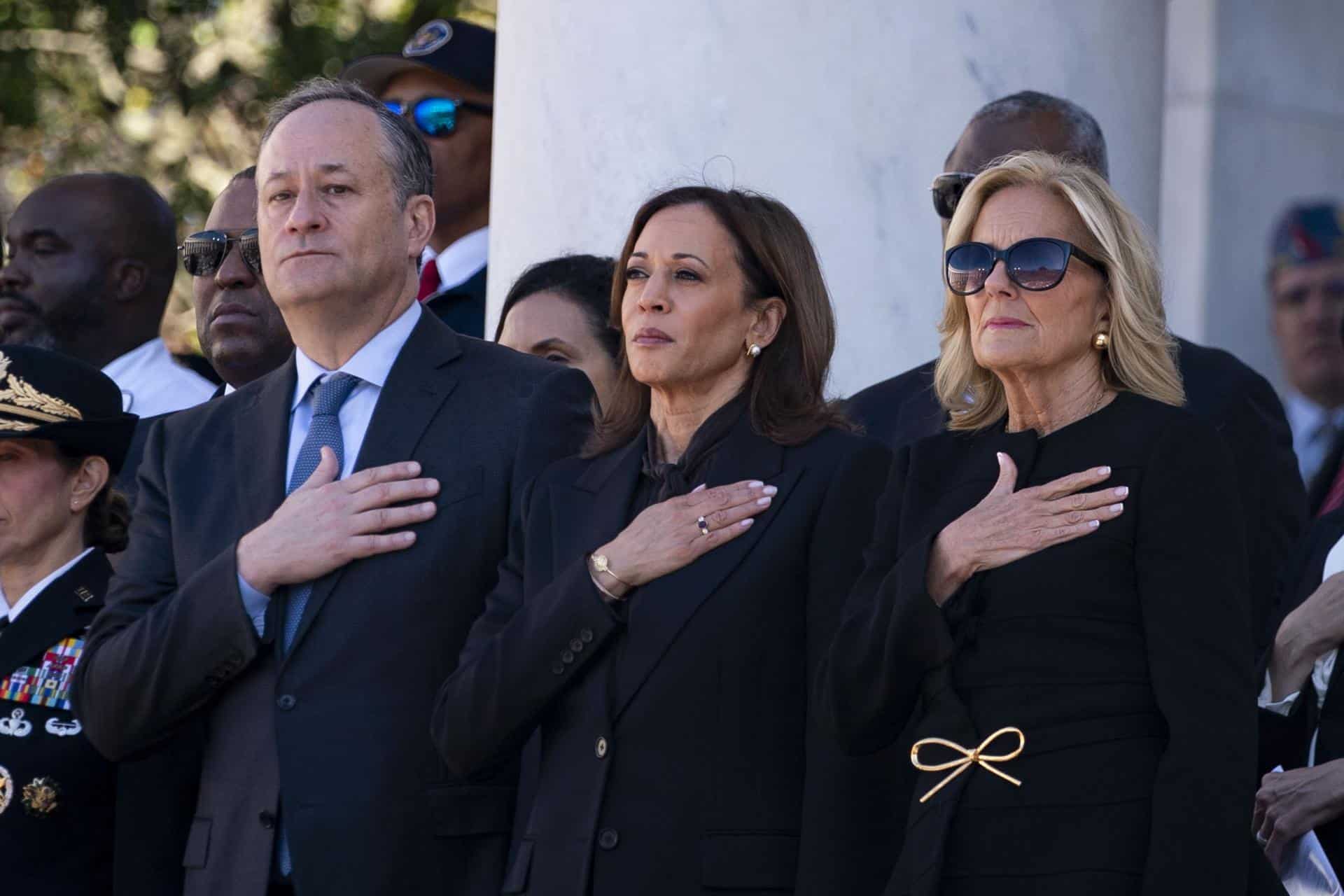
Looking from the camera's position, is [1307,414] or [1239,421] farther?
[1307,414]

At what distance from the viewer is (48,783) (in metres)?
4.79

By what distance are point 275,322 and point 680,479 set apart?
7.07 feet

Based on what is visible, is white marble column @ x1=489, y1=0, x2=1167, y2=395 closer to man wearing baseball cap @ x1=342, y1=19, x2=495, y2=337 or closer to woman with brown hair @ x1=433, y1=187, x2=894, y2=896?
man wearing baseball cap @ x1=342, y1=19, x2=495, y2=337

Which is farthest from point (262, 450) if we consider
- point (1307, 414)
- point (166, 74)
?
point (166, 74)

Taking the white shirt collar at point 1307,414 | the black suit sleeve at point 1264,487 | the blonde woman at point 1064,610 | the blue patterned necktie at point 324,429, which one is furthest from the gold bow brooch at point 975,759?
the white shirt collar at point 1307,414

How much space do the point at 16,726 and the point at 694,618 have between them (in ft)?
5.73

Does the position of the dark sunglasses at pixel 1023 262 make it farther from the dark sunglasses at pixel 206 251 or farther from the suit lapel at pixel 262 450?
the dark sunglasses at pixel 206 251

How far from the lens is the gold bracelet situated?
13.1 feet

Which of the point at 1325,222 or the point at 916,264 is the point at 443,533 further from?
the point at 1325,222

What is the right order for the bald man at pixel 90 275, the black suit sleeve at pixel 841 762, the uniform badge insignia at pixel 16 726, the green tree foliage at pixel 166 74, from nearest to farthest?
the black suit sleeve at pixel 841 762 → the uniform badge insignia at pixel 16 726 → the bald man at pixel 90 275 → the green tree foliage at pixel 166 74

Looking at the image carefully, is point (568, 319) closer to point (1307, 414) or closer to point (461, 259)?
point (461, 259)

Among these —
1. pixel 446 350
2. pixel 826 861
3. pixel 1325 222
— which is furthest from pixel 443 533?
pixel 1325 222

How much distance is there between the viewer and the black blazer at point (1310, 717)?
4.36 metres

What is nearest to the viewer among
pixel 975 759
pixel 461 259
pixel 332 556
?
pixel 975 759
